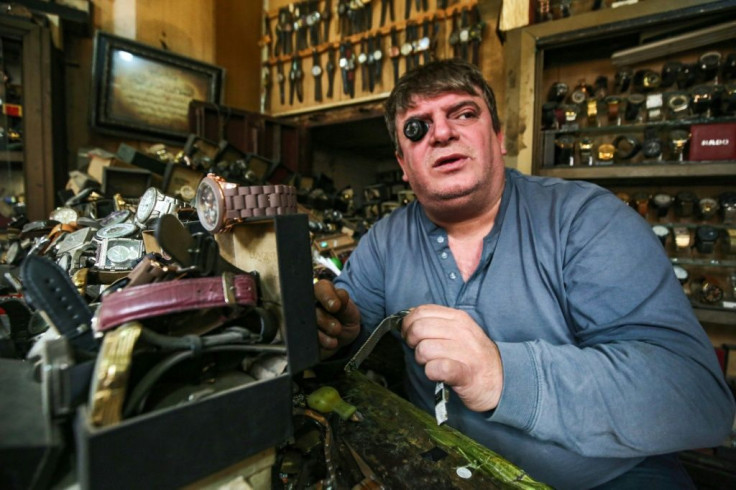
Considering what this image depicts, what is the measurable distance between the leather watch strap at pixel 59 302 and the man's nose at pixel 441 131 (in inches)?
38.6

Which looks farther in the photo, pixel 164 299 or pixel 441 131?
pixel 441 131

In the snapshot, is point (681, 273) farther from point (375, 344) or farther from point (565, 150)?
point (375, 344)

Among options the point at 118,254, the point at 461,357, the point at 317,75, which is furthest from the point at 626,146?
the point at 317,75

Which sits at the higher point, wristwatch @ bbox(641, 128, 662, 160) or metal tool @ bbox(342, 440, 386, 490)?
wristwatch @ bbox(641, 128, 662, 160)

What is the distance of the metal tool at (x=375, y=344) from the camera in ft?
1.96

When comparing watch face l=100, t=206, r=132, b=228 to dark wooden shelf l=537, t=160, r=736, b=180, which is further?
dark wooden shelf l=537, t=160, r=736, b=180

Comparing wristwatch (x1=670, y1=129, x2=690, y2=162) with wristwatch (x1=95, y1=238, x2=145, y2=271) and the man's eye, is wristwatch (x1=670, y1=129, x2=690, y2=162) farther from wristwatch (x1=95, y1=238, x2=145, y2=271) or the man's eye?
wristwatch (x1=95, y1=238, x2=145, y2=271)

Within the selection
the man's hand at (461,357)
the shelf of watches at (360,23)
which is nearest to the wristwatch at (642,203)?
the shelf of watches at (360,23)

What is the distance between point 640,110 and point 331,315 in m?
2.18

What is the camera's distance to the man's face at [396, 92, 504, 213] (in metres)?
1.08

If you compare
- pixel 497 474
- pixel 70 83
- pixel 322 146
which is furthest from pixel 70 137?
pixel 497 474

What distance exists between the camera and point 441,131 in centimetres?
111

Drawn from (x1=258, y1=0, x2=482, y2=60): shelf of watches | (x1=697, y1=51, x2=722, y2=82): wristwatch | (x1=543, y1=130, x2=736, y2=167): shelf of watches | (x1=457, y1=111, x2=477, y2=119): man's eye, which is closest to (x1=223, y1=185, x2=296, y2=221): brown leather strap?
(x1=457, y1=111, x2=477, y2=119): man's eye

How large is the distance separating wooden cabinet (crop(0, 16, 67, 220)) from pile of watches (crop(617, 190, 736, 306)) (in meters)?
3.48
